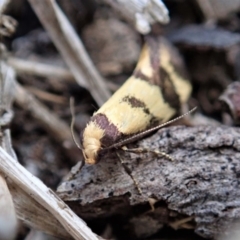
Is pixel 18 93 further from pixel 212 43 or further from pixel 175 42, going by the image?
pixel 212 43

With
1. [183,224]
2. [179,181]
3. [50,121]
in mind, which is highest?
[50,121]

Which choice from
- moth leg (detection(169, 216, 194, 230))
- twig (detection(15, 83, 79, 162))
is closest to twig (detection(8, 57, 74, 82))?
twig (detection(15, 83, 79, 162))

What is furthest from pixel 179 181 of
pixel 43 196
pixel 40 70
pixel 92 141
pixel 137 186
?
pixel 40 70

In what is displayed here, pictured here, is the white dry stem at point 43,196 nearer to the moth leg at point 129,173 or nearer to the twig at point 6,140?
the twig at point 6,140

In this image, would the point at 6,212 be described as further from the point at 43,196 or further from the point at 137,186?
the point at 137,186

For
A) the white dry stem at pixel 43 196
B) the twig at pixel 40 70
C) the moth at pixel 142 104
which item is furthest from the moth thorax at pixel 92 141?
the twig at pixel 40 70

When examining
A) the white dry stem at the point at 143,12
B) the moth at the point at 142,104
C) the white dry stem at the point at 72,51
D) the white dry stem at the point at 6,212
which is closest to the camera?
the white dry stem at the point at 6,212
